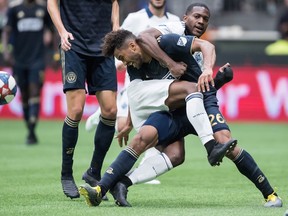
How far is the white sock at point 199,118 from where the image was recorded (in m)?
8.16

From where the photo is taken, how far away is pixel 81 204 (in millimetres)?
8562

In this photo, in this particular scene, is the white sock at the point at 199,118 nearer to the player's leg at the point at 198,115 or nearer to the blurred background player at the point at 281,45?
the player's leg at the point at 198,115

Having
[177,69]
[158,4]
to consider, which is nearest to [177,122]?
[177,69]

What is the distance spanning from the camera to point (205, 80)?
8.07 metres

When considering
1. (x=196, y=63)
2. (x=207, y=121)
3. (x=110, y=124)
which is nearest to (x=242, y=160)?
(x=207, y=121)

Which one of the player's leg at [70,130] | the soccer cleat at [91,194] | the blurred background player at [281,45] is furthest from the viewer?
the blurred background player at [281,45]

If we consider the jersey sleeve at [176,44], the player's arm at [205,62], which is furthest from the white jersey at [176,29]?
the player's arm at [205,62]

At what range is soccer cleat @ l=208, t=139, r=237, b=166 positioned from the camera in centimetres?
787

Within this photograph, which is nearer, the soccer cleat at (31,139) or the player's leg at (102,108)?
the player's leg at (102,108)

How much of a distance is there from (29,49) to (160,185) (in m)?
6.53

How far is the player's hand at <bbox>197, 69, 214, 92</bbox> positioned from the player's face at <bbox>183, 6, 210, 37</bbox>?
87 cm

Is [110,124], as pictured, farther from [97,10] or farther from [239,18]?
[239,18]

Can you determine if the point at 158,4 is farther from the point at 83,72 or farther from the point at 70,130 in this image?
the point at 70,130

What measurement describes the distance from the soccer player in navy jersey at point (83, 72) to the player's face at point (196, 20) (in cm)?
97
